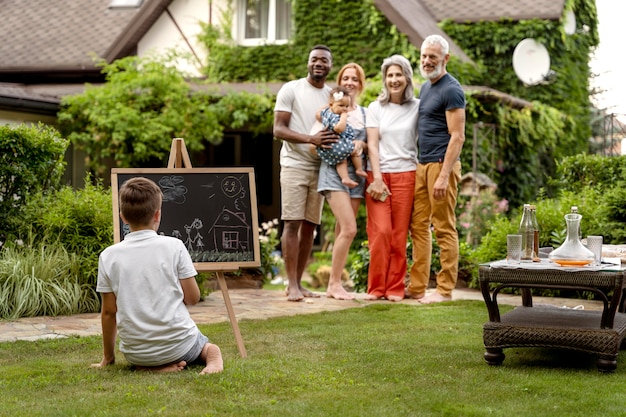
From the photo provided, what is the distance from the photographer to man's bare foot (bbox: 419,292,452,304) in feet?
28.5

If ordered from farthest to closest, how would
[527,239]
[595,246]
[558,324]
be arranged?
[527,239]
[595,246]
[558,324]

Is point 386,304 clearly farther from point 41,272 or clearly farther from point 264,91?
point 264,91

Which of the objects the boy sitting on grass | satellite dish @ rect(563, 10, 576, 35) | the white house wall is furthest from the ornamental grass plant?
satellite dish @ rect(563, 10, 576, 35)

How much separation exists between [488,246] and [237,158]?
9.70 meters

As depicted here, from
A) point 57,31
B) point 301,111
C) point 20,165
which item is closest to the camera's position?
point 301,111

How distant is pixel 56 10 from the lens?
68.4 ft

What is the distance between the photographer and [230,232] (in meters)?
6.36

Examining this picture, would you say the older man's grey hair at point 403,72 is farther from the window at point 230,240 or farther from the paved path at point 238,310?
the window at point 230,240

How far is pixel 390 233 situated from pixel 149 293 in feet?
13.2

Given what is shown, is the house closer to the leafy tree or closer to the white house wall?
the white house wall

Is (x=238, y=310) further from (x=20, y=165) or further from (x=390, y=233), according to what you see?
(x=20, y=165)

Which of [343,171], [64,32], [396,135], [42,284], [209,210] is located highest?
[64,32]

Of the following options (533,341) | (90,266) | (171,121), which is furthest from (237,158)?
(533,341)

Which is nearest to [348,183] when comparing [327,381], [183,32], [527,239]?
[527,239]
